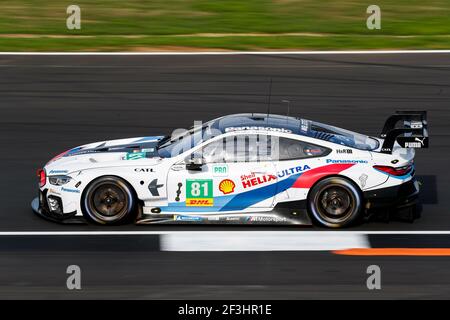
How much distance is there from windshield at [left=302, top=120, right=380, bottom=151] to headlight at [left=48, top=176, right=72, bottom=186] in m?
2.98

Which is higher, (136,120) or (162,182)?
(136,120)

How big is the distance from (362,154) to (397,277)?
1.95 metres

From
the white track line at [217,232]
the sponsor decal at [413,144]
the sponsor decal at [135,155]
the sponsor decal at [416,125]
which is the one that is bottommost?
the white track line at [217,232]

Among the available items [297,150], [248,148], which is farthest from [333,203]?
[248,148]

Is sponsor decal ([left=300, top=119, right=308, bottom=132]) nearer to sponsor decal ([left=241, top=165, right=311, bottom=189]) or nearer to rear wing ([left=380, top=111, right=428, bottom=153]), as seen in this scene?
sponsor decal ([left=241, top=165, right=311, bottom=189])

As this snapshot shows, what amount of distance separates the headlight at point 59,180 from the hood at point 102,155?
0.21ft

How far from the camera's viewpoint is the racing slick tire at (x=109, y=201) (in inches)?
Answer: 452

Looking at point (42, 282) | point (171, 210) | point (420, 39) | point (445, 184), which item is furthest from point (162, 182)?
point (420, 39)

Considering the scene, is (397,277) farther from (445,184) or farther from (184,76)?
(184,76)

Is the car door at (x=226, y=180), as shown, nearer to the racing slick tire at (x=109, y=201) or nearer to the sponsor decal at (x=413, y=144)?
the racing slick tire at (x=109, y=201)

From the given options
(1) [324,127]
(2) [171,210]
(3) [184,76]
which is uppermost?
(3) [184,76]

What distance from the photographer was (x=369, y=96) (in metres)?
17.5

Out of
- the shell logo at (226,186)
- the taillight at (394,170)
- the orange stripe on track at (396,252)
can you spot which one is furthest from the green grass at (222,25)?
the orange stripe on track at (396,252)
